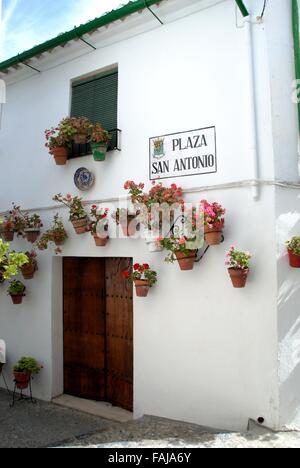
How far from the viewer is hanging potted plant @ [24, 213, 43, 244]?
6645 millimetres

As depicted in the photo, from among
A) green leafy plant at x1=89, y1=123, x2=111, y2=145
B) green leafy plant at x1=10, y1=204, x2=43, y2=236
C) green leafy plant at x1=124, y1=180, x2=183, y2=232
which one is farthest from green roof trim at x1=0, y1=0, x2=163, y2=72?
green leafy plant at x1=10, y1=204, x2=43, y2=236

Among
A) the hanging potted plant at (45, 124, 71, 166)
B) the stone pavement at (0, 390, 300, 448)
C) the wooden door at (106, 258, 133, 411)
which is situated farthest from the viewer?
the hanging potted plant at (45, 124, 71, 166)

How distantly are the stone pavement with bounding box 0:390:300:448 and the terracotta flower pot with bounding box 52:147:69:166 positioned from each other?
4003 millimetres

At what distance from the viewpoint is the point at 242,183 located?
→ 4738 mm

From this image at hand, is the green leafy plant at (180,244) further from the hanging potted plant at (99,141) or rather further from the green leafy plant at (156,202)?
the hanging potted plant at (99,141)

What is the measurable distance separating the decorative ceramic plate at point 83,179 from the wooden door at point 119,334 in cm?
126

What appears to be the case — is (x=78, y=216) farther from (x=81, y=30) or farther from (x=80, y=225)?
(x=81, y=30)

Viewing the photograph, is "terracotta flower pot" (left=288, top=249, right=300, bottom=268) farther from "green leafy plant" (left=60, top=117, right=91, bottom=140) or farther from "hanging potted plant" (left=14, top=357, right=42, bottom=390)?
"hanging potted plant" (left=14, top=357, right=42, bottom=390)

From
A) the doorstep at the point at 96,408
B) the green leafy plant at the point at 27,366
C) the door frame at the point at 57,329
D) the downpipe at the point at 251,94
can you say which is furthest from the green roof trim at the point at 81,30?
the doorstep at the point at 96,408

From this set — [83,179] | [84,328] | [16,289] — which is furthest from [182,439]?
[83,179]

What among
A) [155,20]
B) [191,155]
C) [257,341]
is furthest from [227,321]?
[155,20]

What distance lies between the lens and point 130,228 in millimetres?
5566

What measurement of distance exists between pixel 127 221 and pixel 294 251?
230 centimetres
